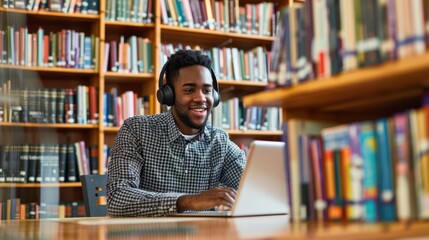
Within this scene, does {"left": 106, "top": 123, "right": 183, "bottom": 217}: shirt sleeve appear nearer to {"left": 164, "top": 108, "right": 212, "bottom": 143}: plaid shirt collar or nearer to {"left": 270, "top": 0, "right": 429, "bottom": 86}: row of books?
{"left": 164, "top": 108, "right": 212, "bottom": 143}: plaid shirt collar

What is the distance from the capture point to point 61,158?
3502 mm

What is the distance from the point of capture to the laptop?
1584mm

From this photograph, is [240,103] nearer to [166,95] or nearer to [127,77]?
[127,77]

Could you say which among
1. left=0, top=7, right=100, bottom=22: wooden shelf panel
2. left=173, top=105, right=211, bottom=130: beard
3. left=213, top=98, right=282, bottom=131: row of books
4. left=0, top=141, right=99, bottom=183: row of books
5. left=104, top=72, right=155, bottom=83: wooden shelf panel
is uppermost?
left=0, top=7, right=100, bottom=22: wooden shelf panel

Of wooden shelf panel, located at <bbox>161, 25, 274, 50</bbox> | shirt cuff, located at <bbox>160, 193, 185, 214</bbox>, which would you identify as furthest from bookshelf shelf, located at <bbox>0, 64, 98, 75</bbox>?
shirt cuff, located at <bbox>160, 193, 185, 214</bbox>

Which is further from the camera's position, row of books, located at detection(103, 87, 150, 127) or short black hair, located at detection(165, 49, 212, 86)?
row of books, located at detection(103, 87, 150, 127)

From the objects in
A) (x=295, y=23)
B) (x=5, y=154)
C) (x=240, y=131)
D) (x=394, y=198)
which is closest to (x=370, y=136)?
(x=394, y=198)

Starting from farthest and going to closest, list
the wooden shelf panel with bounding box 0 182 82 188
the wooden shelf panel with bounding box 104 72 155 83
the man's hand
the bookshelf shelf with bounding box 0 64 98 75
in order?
the wooden shelf panel with bounding box 104 72 155 83
the bookshelf shelf with bounding box 0 64 98 75
the wooden shelf panel with bounding box 0 182 82 188
the man's hand

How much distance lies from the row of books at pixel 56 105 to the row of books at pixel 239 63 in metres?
0.68

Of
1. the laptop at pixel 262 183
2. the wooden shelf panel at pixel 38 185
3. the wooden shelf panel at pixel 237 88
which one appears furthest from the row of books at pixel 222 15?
the laptop at pixel 262 183

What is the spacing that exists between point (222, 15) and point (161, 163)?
1.91m

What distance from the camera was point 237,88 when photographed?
4.08 metres

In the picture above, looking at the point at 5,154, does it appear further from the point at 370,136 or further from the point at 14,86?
the point at 370,136

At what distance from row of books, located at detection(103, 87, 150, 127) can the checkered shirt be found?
1.24 meters
